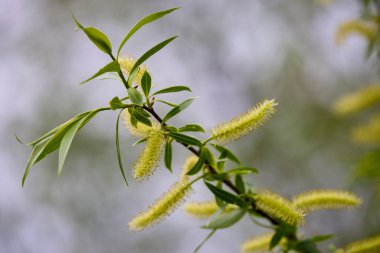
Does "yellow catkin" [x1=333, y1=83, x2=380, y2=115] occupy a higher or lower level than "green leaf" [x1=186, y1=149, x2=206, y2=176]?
higher

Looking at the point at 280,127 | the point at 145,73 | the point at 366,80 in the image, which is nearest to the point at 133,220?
the point at 145,73

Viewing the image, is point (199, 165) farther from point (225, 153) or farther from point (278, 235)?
point (278, 235)

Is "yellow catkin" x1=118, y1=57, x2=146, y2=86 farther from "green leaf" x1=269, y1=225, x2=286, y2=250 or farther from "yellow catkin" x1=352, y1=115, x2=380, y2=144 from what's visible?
"yellow catkin" x1=352, y1=115, x2=380, y2=144

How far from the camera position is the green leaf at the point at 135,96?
737mm

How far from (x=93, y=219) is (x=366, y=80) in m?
2.42

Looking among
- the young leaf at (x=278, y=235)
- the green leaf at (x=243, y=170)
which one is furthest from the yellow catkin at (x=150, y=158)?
the young leaf at (x=278, y=235)

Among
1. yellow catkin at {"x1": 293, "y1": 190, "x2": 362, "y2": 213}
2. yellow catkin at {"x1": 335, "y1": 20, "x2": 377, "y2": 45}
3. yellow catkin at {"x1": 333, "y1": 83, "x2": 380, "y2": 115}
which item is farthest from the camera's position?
yellow catkin at {"x1": 335, "y1": 20, "x2": 377, "y2": 45}

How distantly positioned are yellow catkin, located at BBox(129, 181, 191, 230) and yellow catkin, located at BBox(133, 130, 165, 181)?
88mm

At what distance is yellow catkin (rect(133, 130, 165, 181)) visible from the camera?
2.42ft

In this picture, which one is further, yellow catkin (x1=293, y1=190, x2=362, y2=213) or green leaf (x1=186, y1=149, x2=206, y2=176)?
yellow catkin (x1=293, y1=190, x2=362, y2=213)

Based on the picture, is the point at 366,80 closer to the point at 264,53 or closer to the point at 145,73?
the point at 264,53

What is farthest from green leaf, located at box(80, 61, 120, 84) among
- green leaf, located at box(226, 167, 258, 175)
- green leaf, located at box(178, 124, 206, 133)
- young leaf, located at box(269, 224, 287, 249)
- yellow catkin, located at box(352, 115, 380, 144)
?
yellow catkin, located at box(352, 115, 380, 144)

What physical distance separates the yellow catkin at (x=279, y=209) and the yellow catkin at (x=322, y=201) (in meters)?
0.09

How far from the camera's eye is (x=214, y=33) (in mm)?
4688
